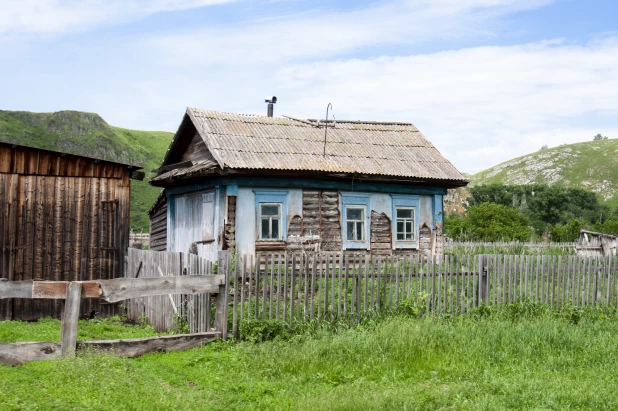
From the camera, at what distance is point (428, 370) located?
8398 millimetres

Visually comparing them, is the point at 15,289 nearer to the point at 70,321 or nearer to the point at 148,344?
the point at 70,321

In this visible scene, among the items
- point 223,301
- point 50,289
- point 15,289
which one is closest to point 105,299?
point 50,289

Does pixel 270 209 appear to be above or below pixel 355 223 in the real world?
above

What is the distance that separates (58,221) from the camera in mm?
14227

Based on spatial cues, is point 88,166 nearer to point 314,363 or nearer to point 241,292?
point 241,292

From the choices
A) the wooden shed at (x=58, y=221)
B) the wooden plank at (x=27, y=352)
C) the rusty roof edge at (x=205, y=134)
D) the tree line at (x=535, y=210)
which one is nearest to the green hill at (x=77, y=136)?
the tree line at (x=535, y=210)

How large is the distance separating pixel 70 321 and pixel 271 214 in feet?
30.9

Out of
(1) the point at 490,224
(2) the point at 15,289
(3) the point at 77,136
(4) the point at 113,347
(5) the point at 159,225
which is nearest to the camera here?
(2) the point at 15,289

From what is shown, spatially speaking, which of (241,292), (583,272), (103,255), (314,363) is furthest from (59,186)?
(583,272)

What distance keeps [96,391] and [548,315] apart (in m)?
8.24

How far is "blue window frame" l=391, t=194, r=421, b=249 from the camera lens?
746 inches

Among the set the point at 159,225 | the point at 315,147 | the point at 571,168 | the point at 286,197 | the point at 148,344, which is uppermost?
the point at 571,168

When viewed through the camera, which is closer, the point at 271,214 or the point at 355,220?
the point at 271,214

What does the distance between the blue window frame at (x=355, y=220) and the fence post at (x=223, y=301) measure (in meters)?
8.48
